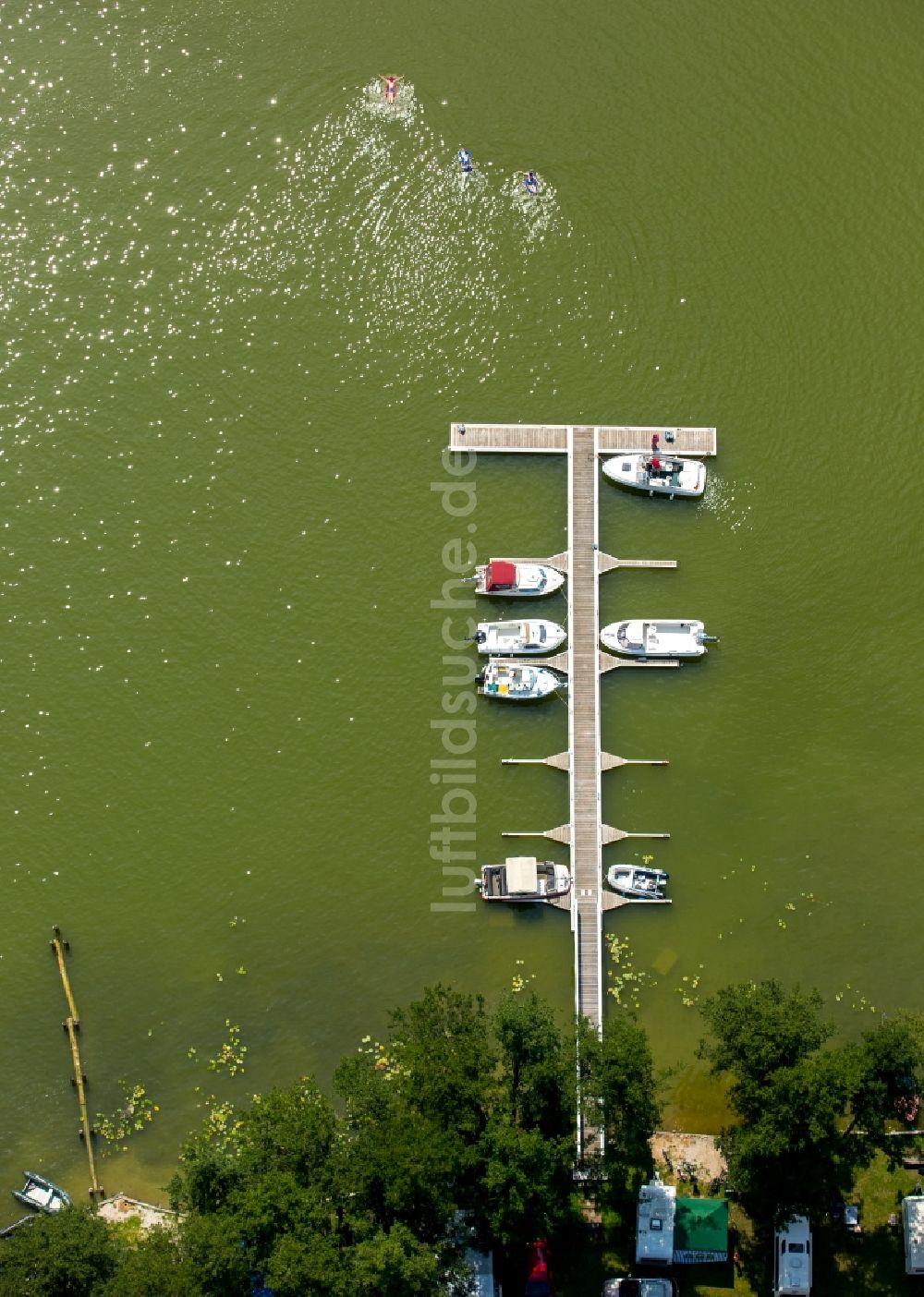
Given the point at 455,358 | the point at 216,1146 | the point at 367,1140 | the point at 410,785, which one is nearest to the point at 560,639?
the point at 410,785

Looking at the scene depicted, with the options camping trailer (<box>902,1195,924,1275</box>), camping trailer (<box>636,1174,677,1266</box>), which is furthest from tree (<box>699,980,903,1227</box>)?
camping trailer (<box>902,1195,924,1275</box>)

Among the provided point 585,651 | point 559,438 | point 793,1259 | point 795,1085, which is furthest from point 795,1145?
point 559,438

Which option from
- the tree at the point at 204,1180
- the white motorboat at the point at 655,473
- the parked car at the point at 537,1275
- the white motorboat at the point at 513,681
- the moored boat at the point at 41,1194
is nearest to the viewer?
the tree at the point at 204,1180

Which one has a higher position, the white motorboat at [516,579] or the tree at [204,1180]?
the white motorboat at [516,579]

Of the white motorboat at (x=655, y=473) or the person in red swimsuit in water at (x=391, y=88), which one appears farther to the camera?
the person in red swimsuit in water at (x=391, y=88)

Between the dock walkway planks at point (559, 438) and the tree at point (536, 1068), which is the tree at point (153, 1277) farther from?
the dock walkway planks at point (559, 438)

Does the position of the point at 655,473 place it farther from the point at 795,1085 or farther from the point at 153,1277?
the point at 153,1277

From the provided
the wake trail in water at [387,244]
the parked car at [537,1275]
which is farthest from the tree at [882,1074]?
the wake trail in water at [387,244]
